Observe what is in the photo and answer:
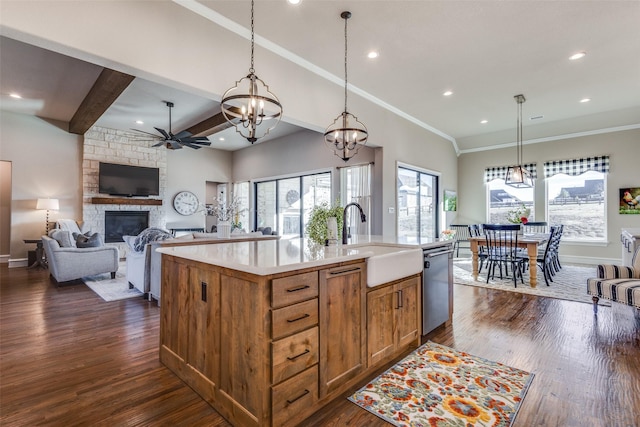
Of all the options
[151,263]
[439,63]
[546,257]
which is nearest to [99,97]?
[151,263]

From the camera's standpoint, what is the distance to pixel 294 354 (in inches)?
63.6

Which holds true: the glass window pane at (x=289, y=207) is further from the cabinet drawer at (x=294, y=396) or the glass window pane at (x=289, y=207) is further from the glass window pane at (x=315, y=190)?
the cabinet drawer at (x=294, y=396)

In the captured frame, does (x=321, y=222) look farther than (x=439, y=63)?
No

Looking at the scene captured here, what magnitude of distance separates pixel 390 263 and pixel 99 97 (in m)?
5.18

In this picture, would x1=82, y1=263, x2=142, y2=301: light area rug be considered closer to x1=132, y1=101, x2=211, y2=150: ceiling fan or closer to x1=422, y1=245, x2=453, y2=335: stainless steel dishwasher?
x1=132, y1=101, x2=211, y2=150: ceiling fan

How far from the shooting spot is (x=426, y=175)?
7355mm

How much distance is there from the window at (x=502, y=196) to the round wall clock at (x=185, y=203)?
330 inches

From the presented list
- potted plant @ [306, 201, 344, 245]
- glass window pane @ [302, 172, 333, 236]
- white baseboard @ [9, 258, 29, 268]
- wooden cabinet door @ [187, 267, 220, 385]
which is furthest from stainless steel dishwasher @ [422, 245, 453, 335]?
white baseboard @ [9, 258, 29, 268]

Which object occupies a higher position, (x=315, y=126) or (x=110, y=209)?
(x=315, y=126)

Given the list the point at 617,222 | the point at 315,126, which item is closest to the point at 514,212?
the point at 617,222

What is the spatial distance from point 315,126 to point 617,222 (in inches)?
274

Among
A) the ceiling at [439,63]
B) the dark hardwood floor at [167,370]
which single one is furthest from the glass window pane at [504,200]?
the dark hardwood floor at [167,370]

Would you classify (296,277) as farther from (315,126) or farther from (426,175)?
(426,175)

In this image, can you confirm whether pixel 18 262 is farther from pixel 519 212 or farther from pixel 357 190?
pixel 519 212
